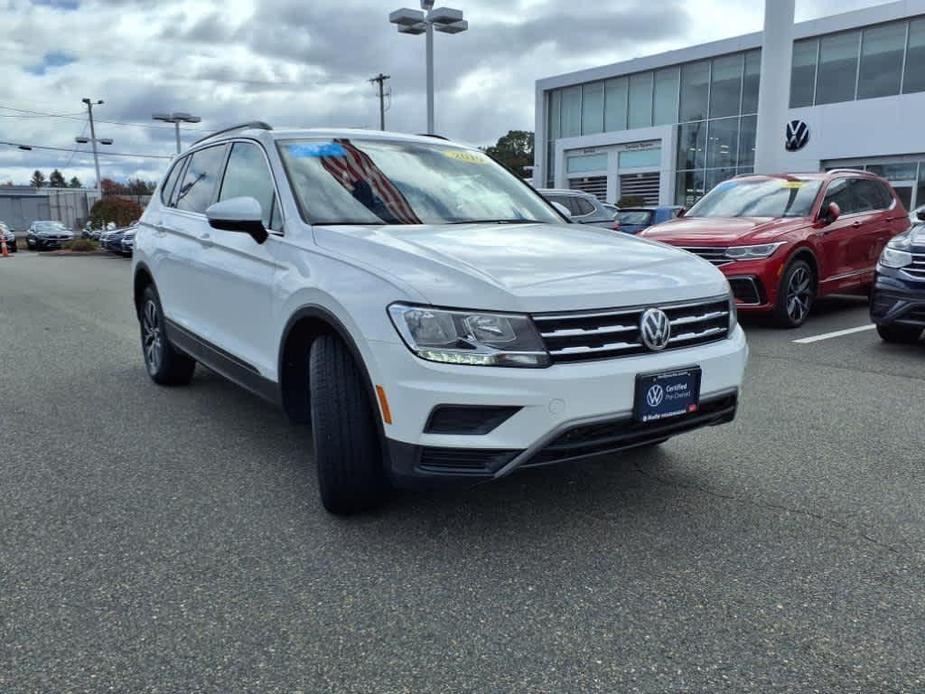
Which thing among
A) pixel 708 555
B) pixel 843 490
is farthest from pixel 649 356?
pixel 843 490

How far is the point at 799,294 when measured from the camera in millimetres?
8312

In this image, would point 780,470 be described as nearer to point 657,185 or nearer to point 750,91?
point 750,91

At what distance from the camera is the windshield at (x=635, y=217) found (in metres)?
15.2

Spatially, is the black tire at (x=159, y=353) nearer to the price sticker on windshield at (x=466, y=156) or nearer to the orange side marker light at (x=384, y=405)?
the price sticker on windshield at (x=466, y=156)

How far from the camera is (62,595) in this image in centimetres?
269

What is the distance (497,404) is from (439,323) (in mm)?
350

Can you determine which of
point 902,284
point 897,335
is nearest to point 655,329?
point 902,284

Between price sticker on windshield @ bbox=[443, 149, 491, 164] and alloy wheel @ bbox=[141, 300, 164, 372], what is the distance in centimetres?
245

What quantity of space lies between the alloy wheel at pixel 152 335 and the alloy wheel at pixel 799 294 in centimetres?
612

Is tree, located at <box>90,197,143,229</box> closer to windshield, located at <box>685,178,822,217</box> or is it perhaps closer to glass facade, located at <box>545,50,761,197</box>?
glass facade, located at <box>545,50,761,197</box>

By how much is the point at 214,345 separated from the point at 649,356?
8.40 feet

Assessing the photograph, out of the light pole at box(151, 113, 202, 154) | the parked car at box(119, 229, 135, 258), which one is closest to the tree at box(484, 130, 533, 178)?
the light pole at box(151, 113, 202, 154)

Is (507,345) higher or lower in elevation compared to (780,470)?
higher

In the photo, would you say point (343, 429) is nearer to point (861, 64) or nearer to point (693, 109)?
point (861, 64)
